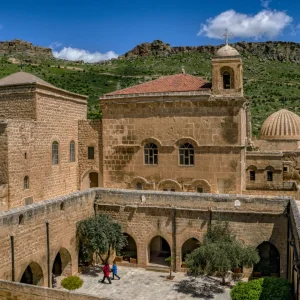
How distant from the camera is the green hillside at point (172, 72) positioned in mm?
51875

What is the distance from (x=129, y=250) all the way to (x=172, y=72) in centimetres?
5173

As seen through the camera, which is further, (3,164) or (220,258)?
(3,164)

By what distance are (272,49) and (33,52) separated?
5447cm

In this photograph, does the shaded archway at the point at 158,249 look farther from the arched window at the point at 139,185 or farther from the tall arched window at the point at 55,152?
the tall arched window at the point at 55,152

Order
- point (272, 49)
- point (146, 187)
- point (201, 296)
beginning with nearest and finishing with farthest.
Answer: point (201, 296) → point (146, 187) → point (272, 49)

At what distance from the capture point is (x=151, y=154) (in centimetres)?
2103

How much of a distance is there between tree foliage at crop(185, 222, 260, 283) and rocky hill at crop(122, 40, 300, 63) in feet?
229

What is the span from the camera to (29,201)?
1858 centimetres

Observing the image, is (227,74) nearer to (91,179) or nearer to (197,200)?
(197,200)

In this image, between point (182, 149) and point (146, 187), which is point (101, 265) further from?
point (182, 149)

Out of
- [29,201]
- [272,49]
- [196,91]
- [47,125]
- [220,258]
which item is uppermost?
[272,49]

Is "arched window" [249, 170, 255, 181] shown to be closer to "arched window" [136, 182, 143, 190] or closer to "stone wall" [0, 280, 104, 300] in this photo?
"arched window" [136, 182, 143, 190]

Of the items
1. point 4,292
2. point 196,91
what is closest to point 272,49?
point 196,91

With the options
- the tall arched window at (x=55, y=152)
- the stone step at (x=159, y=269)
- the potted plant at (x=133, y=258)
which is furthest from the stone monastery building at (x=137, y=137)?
the stone step at (x=159, y=269)
